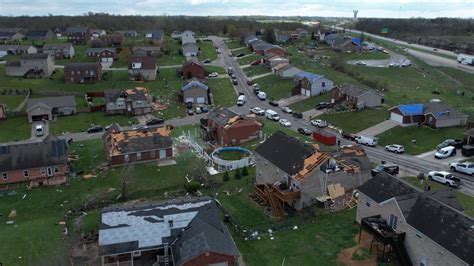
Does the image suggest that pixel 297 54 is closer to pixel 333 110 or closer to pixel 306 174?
pixel 333 110

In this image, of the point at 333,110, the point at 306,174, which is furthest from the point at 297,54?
the point at 306,174

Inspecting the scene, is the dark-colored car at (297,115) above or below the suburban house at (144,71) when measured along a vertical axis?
below

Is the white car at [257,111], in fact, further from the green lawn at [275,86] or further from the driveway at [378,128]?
the driveway at [378,128]

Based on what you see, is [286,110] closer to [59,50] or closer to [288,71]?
[288,71]

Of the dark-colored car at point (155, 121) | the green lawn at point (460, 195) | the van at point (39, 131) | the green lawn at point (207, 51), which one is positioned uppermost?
the green lawn at point (207, 51)

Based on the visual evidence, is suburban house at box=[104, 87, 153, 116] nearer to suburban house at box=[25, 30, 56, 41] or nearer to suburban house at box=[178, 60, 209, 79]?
suburban house at box=[178, 60, 209, 79]

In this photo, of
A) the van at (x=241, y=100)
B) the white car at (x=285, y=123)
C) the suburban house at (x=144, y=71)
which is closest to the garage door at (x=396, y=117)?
the white car at (x=285, y=123)

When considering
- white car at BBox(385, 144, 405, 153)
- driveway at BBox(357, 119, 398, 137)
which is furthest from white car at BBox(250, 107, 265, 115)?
white car at BBox(385, 144, 405, 153)
